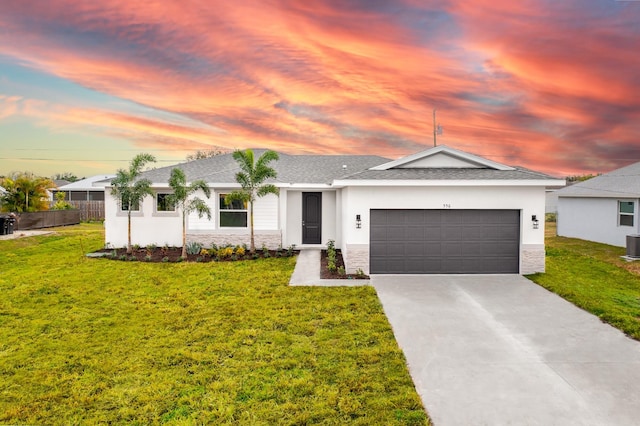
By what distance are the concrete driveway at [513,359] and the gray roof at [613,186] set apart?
471 inches

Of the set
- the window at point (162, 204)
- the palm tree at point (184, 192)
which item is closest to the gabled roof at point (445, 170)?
the palm tree at point (184, 192)

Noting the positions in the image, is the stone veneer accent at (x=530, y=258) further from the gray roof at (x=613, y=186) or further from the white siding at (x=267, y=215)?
the white siding at (x=267, y=215)

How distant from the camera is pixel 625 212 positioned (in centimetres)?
1802

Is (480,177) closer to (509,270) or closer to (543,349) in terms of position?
(509,270)

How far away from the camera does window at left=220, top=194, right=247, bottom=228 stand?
54.5ft

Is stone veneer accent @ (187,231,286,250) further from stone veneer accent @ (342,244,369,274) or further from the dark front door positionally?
stone veneer accent @ (342,244,369,274)

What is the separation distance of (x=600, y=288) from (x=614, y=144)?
14.9 meters

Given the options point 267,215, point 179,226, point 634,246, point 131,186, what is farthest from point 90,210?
point 634,246

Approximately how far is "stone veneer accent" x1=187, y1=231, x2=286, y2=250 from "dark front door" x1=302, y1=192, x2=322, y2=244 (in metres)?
1.50

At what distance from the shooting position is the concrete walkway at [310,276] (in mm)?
10740

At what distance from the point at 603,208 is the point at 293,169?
15.7 m

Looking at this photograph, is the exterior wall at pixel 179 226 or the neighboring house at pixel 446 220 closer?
the neighboring house at pixel 446 220

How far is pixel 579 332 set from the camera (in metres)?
7.14

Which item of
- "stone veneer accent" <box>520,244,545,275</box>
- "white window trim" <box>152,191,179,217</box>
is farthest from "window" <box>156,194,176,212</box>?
"stone veneer accent" <box>520,244,545,275</box>
